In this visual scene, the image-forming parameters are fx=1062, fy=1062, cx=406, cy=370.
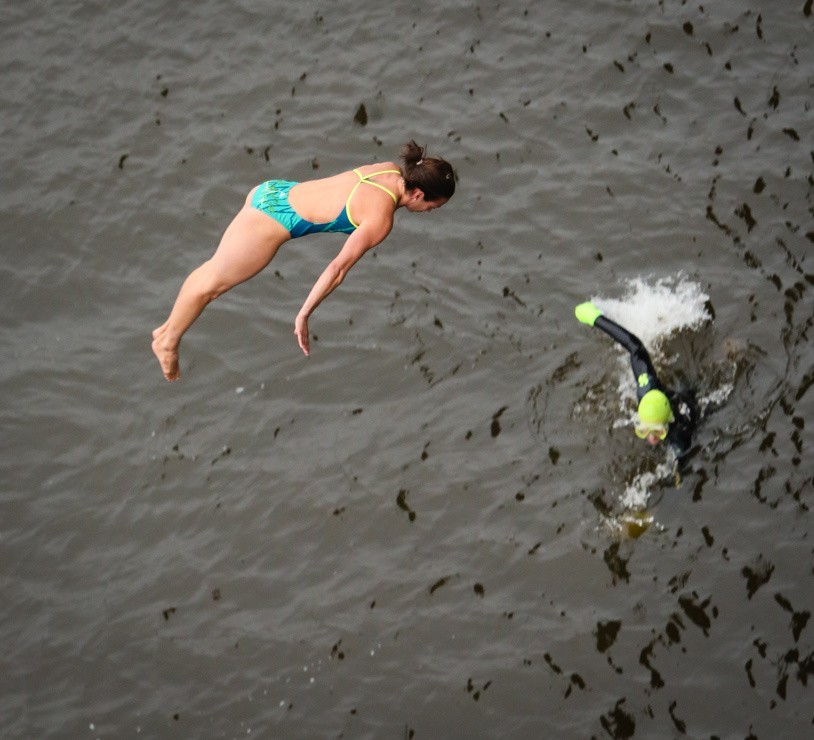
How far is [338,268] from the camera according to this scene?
657cm

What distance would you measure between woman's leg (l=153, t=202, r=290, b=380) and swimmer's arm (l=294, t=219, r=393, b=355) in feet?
2.08

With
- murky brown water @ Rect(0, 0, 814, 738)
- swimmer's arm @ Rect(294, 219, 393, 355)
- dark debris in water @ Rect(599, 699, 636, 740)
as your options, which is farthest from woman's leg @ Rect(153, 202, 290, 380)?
dark debris in water @ Rect(599, 699, 636, 740)

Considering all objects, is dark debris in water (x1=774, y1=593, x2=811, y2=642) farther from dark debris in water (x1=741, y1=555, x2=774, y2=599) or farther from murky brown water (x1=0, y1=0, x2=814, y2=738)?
dark debris in water (x1=741, y1=555, x2=774, y2=599)

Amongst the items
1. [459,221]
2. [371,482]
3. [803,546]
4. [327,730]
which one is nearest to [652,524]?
[803,546]

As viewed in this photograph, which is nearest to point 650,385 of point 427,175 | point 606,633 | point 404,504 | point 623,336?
point 623,336

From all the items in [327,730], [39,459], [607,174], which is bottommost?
[327,730]

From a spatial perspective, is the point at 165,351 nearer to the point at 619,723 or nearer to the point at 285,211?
the point at 285,211

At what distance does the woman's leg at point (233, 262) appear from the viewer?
23.0ft

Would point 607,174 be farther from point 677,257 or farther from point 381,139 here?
point 381,139

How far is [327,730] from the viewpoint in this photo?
7.46m

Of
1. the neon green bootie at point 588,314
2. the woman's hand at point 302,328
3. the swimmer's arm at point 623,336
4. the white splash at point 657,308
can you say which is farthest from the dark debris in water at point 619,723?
the white splash at point 657,308

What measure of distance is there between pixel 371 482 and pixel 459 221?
9.67 feet

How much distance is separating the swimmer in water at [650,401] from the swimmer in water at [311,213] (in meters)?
2.09

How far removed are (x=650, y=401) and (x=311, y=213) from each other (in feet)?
10.1
